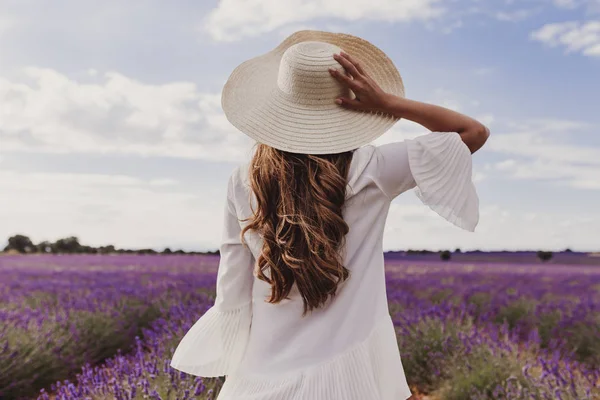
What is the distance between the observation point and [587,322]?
221 inches

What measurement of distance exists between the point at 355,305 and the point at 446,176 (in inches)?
14.9

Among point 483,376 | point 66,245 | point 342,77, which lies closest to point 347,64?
point 342,77

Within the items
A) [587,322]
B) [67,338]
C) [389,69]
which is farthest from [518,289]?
[389,69]

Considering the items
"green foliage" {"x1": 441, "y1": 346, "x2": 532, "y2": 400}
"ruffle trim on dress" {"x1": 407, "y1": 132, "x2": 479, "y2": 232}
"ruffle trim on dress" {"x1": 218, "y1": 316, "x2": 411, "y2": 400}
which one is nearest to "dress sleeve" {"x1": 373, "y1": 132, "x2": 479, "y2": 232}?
"ruffle trim on dress" {"x1": 407, "y1": 132, "x2": 479, "y2": 232}

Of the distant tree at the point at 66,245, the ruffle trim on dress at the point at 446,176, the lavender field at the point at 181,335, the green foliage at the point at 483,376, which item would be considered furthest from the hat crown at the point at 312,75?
the distant tree at the point at 66,245

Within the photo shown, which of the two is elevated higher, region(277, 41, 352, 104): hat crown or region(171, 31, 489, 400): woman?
region(277, 41, 352, 104): hat crown

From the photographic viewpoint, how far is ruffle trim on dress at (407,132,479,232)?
4.99 feet

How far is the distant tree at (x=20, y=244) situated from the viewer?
2597 centimetres

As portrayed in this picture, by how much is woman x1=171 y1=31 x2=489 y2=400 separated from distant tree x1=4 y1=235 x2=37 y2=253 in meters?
26.7

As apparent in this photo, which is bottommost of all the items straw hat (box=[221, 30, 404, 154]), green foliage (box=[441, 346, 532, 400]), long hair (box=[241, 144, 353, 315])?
green foliage (box=[441, 346, 532, 400])

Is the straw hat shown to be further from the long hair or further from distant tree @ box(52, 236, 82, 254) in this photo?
distant tree @ box(52, 236, 82, 254)

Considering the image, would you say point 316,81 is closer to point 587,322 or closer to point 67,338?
point 67,338

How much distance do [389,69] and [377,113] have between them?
268 millimetres

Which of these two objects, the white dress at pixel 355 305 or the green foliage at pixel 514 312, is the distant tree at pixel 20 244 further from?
the white dress at pixel 355 305
